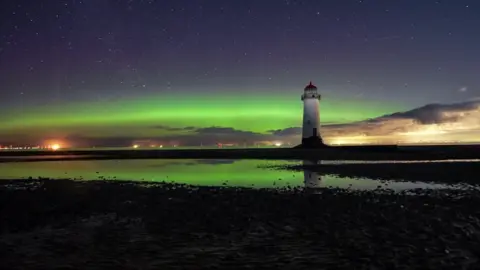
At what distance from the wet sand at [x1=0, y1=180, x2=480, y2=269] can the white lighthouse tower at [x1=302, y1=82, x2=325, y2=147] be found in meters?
59.7

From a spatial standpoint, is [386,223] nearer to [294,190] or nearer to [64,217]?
[294,190]

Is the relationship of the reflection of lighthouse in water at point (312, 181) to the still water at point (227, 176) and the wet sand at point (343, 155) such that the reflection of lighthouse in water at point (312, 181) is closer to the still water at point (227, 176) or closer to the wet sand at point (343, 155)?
the still water at point (227, 176)

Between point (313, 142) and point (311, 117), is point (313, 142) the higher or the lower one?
the lower one

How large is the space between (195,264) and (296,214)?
6.17 metres

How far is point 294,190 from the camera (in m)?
20.9

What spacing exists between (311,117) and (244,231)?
68790 mm

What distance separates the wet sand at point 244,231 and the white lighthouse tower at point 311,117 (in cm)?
5968

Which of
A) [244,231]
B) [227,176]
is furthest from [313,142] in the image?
[244,231]

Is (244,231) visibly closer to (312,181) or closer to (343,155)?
(312,181)

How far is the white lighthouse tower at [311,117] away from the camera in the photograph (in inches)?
3083

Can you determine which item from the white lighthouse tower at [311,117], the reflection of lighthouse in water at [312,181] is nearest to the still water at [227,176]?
the reflection of lighthouse in water at [312,181]

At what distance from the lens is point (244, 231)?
11320mm

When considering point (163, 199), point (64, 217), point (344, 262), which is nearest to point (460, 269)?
point (344, 262)

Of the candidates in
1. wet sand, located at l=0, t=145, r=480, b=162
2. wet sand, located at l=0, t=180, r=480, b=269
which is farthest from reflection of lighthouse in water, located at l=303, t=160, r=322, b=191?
wet sand, located at l=0, t=145, r=480, b=162
